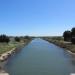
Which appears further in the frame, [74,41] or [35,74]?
[74,41]

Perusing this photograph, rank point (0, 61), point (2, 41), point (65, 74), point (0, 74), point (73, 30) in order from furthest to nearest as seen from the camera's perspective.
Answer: point (73, 30)
point (2, 41)
point (0, 61)
point (65, 74)
point (0, 74)

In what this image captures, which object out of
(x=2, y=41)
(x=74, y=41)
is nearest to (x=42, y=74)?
(x=74, y=41)

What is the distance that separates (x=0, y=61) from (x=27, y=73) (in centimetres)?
1136

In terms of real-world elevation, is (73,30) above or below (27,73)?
above

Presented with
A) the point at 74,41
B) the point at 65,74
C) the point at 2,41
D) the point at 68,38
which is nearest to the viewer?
the point at 65,74

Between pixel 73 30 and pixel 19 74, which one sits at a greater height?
pixel 73 30

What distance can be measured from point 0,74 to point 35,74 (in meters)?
3.93

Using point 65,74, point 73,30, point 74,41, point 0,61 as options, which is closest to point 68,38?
point 73,30

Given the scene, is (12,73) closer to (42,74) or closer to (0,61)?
(42,74)

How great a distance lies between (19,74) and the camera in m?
25.1

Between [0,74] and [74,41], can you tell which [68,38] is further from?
[0,74]

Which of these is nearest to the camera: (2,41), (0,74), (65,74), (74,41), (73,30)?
(0,74)

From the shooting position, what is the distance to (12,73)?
25.8 m

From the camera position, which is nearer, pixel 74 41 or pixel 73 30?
pixel 74 41
